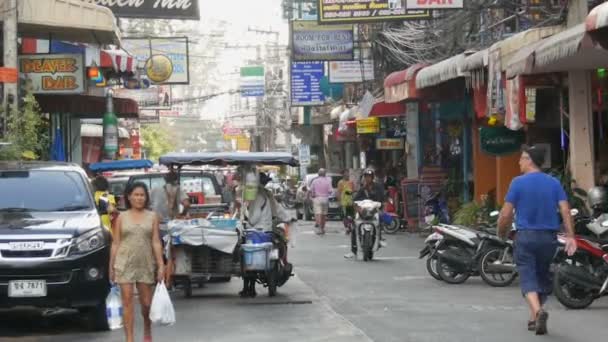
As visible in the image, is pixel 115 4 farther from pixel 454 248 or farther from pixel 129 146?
pixel 129 146

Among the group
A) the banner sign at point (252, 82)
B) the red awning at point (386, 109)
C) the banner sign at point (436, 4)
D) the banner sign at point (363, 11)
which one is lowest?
the red awning at point (386, 109)

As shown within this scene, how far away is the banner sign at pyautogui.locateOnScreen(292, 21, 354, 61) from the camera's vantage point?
110 ft

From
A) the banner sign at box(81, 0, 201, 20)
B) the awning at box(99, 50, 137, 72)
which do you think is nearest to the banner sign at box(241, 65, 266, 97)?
the banner sign at box(81, 0, 201, 20)

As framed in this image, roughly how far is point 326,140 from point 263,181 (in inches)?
1736

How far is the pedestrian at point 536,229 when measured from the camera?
10422 millimetres

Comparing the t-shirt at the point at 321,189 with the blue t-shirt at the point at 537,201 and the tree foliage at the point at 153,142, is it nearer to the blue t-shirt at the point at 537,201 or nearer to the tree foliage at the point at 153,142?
the blue t-shirt at the point at 537,201

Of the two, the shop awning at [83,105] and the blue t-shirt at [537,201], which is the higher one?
the shop awning at [83,105]

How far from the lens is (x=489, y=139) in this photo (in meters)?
22.7

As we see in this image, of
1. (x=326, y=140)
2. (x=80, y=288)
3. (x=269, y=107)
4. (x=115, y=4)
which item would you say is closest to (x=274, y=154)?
(x=80, y=288)

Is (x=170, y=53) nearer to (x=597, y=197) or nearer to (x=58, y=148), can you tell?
(x=58, y=148)

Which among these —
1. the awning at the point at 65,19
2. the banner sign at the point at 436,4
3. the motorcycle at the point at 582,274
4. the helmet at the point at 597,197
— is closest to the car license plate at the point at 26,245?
the motorcycle at the point at 582,274

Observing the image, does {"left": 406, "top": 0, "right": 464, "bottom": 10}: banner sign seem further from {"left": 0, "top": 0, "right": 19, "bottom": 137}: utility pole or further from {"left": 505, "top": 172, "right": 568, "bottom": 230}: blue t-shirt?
{"left": 505, "top": 172, "right": 568, "bottom": 230}: blue t-shirt

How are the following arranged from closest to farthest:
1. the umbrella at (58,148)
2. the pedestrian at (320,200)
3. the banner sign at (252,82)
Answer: the umbrella at (58,148) → the pedestrian at (320,200) → the banner sign at (252,82)

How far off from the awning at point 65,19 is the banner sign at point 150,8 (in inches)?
194
